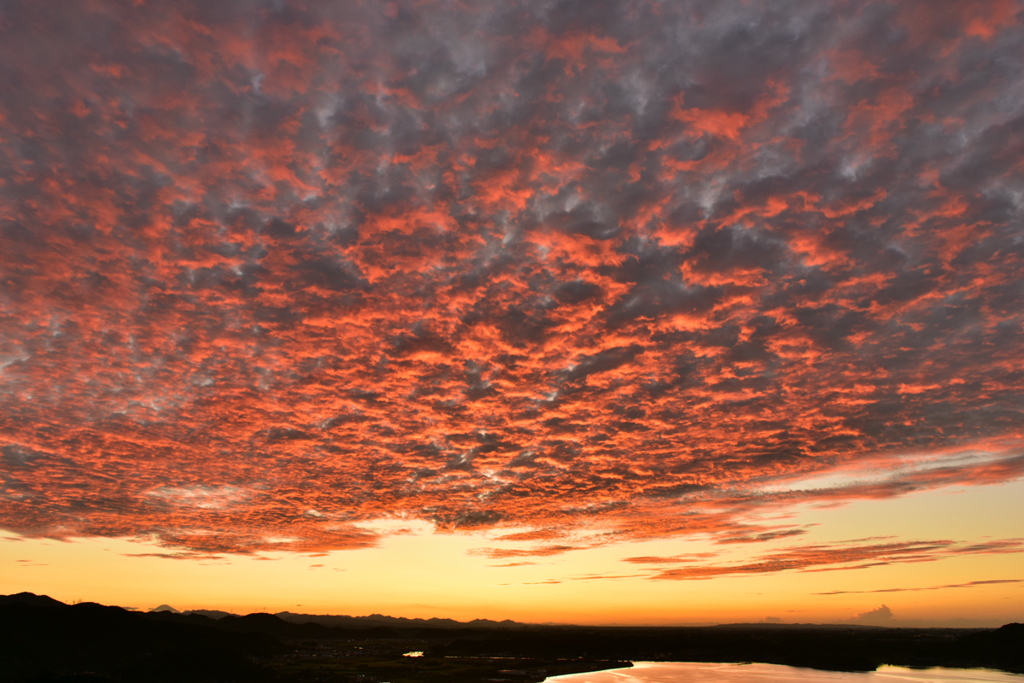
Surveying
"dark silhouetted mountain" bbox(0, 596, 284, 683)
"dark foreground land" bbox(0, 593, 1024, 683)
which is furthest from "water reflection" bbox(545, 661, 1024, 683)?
"dark silhouetted mountain" bbox(0, 596, 284, 683)

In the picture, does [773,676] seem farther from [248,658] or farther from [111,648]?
[111,648]

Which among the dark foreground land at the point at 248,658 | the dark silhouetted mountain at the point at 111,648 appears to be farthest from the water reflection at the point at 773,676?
the dark silhouetted mountain at the point at 111,648

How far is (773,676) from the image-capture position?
290 feet

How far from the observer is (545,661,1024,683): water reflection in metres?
82.4

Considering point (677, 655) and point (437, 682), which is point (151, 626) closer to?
point (437, 682)

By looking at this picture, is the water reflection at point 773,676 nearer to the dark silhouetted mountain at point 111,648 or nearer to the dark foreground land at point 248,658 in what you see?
the dark foreground land at point 248,658

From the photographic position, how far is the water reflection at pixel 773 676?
82.4 meters

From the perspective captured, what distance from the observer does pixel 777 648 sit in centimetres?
14312

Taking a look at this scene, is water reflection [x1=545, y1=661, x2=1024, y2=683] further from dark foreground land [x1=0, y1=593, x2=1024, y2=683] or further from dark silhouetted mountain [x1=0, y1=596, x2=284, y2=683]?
dark silhouetted mountain [x1=0, y1=596, x2=284, y2=683]

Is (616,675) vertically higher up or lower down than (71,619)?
lower down

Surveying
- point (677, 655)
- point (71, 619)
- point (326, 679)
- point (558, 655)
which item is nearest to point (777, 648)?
point (677, 655)

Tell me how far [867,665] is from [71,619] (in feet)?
543

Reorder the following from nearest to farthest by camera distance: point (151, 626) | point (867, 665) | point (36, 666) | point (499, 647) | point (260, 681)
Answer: point (260, 681) < point (36, 666) < point (867, 665) < point (151, 626) < point (499, 647)

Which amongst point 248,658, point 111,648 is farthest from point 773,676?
point 111,648
